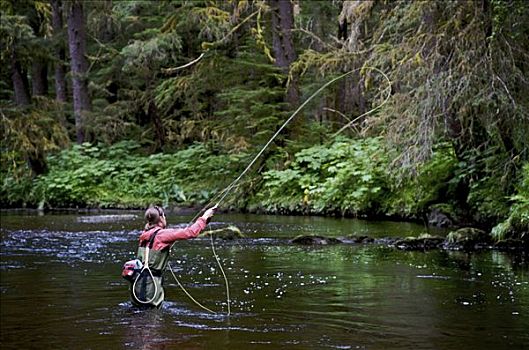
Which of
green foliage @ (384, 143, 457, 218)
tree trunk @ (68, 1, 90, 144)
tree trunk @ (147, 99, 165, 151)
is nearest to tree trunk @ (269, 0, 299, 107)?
green foliage @ (384, 143, 457, 218)

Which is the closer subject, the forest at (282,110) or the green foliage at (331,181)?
the forest at (282,110)

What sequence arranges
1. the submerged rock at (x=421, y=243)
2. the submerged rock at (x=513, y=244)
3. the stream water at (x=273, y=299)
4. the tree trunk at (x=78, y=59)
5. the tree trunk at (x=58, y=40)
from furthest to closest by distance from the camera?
the tree trunk at (x=58, y=40), the tree trunk at (x=78, y=59), the submerged rock at (x=421, y=243), the submerged rock at (x=513, y=244), the stream water at (x=273, y=299)

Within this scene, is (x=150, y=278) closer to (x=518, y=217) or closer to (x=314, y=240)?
(x=314, y=240)

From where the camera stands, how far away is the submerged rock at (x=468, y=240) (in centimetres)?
1312

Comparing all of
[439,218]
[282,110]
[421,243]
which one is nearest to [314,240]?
[421,243]

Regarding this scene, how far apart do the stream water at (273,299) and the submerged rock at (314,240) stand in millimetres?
345

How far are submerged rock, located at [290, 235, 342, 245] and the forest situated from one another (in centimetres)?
175

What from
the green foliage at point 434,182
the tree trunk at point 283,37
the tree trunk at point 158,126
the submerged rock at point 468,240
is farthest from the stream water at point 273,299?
the tree trunk at point 158,126

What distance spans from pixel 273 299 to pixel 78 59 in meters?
23.3

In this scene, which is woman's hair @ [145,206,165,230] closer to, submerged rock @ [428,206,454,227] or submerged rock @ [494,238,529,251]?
submerged rock @ [494,238,529,251]

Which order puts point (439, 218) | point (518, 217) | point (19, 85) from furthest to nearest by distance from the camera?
point (19, 85), point (439, 218), point (518, 217)

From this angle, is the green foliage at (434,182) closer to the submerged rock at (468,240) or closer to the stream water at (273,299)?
the submerged rock at (468,240)

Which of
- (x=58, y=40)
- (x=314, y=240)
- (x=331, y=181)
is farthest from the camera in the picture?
(x=58, y=40)

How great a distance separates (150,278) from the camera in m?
8.05
